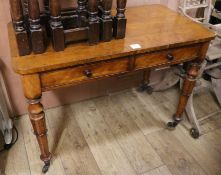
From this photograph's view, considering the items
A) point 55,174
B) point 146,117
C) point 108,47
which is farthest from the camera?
point 146,117

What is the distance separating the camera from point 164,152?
1.66 meters

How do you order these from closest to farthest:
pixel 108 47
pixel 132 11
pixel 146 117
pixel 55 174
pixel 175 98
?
pixel 108 47, pixel 55 174, pixel 132 11, pixel 146 117, pixel 175 98

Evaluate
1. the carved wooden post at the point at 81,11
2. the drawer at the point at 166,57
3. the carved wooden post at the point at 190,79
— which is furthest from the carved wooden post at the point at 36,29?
the carved wooden post at the point at 190,79

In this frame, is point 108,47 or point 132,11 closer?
point 108,47

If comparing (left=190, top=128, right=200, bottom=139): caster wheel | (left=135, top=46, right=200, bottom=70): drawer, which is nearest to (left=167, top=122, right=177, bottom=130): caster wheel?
(left=190, top=128, right=200, bottom=139): caster wheel

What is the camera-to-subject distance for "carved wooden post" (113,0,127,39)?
1205 millimetres

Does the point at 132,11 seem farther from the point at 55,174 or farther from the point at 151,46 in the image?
the point at 55,174

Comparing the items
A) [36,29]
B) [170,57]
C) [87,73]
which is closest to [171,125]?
[170,57]

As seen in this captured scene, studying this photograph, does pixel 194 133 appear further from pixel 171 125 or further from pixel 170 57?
pixel 170 57

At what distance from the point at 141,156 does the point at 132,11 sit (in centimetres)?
92

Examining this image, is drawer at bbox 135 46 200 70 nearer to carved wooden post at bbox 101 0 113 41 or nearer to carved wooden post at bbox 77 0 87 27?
carved wooden post at bbox 101 0 113 41

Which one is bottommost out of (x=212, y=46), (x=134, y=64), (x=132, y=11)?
(x=212, y=46)

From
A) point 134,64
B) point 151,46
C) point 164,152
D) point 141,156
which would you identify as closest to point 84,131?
point 141,156

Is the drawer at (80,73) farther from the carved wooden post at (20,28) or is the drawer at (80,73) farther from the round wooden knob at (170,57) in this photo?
the round wooden knob at (170,57)
